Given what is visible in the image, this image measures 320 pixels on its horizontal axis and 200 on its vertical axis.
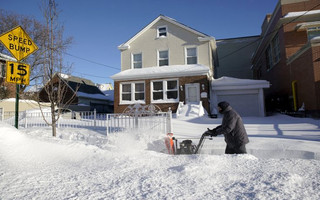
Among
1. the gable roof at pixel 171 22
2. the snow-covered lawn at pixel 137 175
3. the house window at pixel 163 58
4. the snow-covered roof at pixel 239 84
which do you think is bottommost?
the snow-covered lawn at pixel 137 175

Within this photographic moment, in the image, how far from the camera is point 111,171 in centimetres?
278

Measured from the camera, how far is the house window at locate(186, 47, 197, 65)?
1644 centimetres

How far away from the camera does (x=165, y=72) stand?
49.7ft

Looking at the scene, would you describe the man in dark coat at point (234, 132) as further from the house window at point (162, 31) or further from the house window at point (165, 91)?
the house window at point (162, 31)

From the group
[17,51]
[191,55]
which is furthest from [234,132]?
[191,55]

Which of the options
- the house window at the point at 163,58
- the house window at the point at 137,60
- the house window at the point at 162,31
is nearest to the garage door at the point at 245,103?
the house window at the point at 163,58

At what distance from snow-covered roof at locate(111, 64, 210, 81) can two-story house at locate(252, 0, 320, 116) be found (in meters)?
5.84

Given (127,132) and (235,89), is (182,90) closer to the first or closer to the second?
(235,89)

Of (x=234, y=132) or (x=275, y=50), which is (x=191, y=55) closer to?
(x=275, y=50)

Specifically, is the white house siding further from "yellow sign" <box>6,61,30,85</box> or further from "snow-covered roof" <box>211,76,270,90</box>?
"yellow sign" <box>6,61,30,85</box>

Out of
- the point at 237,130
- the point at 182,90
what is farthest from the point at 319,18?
the point at 237,130

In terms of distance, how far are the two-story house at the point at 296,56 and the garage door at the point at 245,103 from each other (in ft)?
8.10

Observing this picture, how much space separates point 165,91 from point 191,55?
3.86 m

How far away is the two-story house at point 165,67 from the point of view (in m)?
15.0
